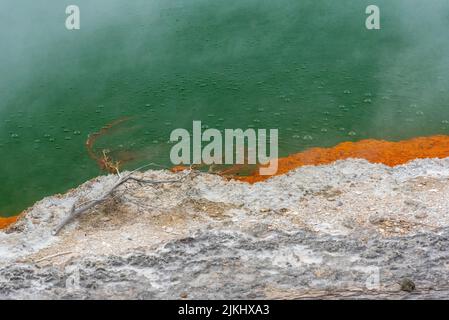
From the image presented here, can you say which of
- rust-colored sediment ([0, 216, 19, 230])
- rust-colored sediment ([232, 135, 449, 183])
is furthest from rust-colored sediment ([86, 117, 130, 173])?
rust-colored sediment ([232, 135, 449, 183])

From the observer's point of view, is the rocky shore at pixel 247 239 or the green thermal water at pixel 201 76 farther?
the green thermal water at pixel 201 76

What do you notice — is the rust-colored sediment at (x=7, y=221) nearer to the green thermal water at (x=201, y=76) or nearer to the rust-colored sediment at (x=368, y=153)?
the green thermal water at (x=201, y=76)

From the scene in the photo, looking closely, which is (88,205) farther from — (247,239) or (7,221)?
(247,239)

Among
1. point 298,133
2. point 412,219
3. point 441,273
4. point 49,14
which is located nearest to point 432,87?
point 298,133

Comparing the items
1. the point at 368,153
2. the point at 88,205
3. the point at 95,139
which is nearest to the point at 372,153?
the point at 368,153

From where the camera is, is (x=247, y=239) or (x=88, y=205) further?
(x=88, y=205)

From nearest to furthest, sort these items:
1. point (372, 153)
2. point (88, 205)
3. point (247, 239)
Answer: point (247, 239) → point (88, 205) → point (372, 153)

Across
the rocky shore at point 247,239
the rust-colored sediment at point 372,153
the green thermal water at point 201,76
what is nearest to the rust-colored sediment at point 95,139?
the green thermal water at point 201,76
